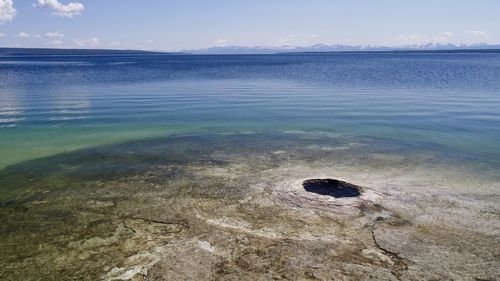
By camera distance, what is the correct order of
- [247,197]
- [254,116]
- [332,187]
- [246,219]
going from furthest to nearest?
[254,116] → [332,187] → [247,197] → [246,219]

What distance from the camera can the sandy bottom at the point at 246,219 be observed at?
6.20 metres

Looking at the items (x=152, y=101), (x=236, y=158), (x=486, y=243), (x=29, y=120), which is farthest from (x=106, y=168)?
(x=152, y=101)

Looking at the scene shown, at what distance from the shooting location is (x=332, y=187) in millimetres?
9812

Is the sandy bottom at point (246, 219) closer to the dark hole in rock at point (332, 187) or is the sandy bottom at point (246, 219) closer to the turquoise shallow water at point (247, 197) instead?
the turquoise shallow water at point (247, 197)

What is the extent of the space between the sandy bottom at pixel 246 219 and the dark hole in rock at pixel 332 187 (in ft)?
0.92

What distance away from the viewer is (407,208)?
8484mm

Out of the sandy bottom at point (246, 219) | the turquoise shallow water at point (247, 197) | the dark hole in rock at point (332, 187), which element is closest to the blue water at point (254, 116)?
the turquoise shallow water at point (247, 197)

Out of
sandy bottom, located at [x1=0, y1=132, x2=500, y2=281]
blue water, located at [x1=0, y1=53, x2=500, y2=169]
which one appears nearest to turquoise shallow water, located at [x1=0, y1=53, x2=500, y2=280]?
sandy bottom, located at [x1=0, y1=132, x2=500, y2=281]

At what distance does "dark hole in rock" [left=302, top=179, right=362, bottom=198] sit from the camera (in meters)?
9.43

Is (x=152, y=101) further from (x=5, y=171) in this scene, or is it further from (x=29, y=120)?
(x=5, y=171)

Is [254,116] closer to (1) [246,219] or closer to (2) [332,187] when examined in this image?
(2) [332,187]

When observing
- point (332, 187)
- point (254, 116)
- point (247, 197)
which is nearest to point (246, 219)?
point (247, 197)

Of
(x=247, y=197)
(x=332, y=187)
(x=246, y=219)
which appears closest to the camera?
(x=246, y=219)

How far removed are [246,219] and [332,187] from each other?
2.82 meters
